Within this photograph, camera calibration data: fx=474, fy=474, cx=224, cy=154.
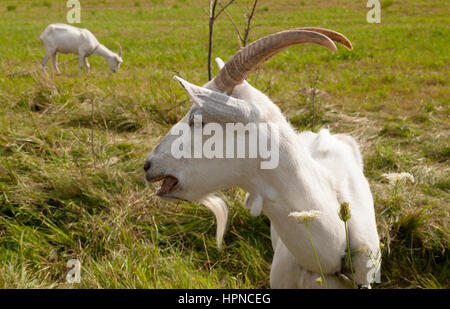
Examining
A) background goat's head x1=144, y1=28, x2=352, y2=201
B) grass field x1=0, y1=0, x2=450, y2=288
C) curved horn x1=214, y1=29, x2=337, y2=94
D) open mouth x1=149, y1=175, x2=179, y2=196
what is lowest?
grass field x1=0, y1=0, x2=450, y2=288

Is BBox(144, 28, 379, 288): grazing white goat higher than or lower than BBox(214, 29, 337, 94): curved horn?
lower

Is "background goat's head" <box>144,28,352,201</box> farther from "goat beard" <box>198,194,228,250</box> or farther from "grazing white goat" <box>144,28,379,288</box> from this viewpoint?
"goat beard" <box>198,194,228,250</box>

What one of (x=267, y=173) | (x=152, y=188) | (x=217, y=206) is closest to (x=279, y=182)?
(x=267, y=173)

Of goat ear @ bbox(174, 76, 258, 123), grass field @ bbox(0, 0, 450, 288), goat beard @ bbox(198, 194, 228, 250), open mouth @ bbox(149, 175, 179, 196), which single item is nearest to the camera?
goat ear @ bbox(174, 76, 258, 123)

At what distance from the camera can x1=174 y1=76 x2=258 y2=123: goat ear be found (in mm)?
2027

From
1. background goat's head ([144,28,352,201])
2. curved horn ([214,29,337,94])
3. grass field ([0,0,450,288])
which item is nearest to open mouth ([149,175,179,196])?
background goat's head ([144,28,352,201])

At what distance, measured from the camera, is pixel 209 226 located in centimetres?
361

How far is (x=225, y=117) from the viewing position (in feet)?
6.75

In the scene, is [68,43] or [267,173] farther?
[68,43]

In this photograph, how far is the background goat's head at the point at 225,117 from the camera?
206cm

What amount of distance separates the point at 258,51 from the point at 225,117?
0.33 meters

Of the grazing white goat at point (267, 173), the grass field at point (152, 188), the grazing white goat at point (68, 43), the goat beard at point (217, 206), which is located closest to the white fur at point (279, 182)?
the grazing white goat at point (267, 173)

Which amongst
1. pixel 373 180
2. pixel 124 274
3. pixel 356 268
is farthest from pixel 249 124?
pixel 373 180

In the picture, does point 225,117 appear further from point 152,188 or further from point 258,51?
point 152,188
